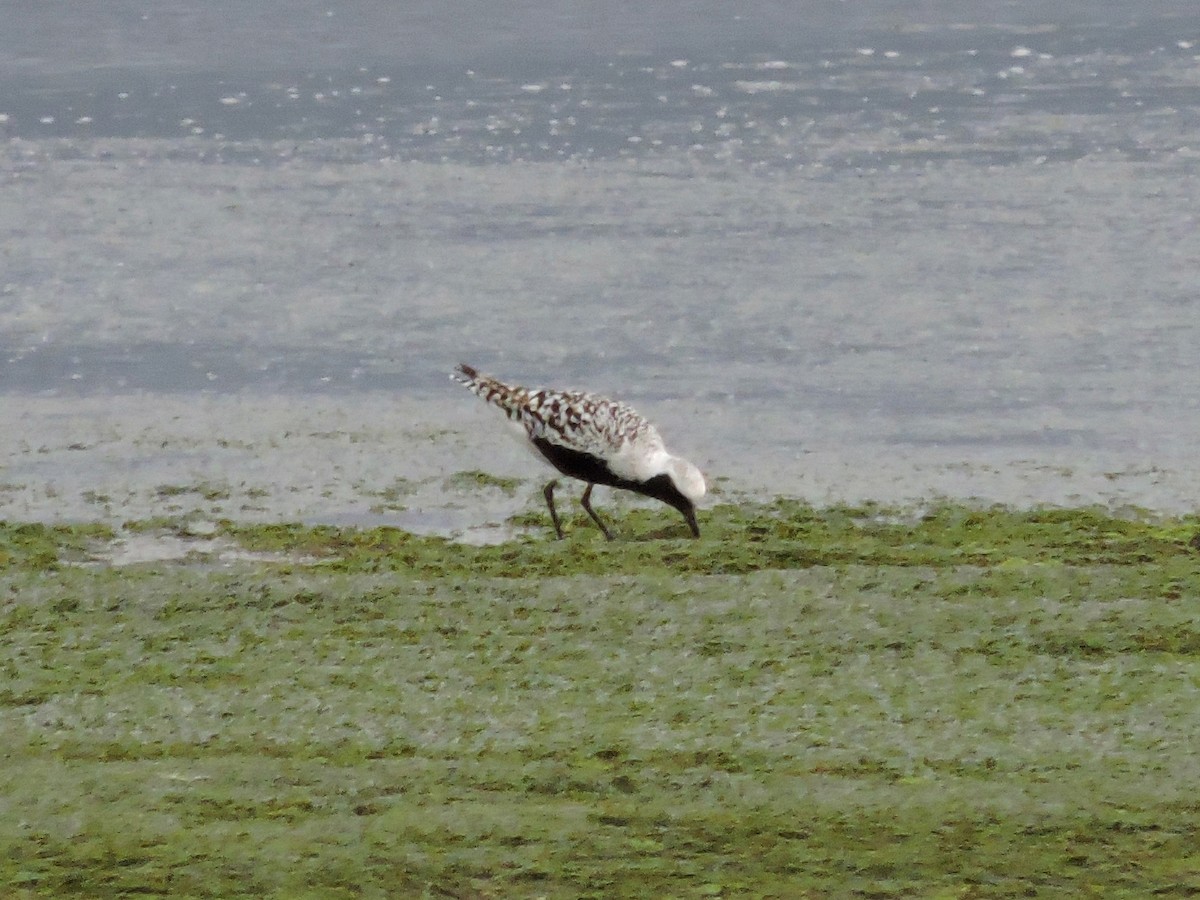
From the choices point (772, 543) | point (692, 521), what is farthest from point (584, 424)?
point (772, 543)

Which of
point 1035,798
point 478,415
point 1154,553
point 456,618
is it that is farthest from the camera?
point 478,415

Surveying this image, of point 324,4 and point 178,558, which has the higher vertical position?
point 324,4

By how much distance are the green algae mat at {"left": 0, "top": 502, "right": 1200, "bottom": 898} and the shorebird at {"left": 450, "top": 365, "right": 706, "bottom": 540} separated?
110cm

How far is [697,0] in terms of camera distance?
35188 mm

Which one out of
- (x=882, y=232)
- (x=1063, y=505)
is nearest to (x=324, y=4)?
(x=882, y=232)

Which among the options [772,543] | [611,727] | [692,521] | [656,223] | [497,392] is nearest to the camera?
[611,727]

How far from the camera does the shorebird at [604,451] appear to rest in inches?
406

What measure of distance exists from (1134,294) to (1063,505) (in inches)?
208

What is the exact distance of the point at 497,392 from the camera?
11266 mm

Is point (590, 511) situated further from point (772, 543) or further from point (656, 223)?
point (656, 223)

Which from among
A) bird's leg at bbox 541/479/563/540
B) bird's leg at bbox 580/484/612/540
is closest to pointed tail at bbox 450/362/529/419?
bird's leg at bbox 541/479/563/540

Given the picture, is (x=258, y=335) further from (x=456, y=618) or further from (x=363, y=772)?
(x=363, y=772)

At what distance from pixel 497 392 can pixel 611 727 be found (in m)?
5.30

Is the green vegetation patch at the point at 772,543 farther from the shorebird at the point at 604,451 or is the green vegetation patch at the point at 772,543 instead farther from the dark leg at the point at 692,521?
the shorebird at the point at 604,451
